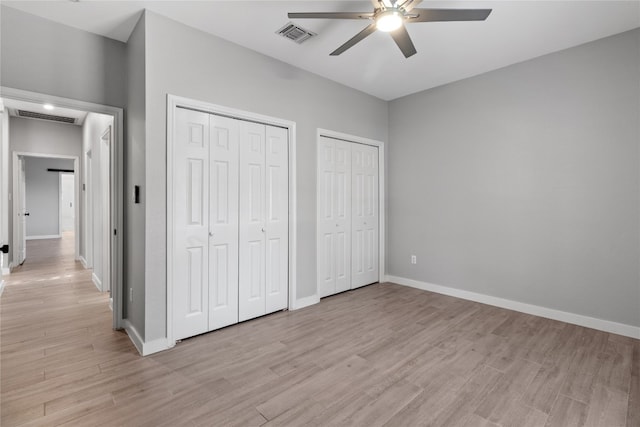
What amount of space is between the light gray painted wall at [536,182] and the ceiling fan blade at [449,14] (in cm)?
191

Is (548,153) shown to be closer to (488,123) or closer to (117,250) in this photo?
(488,123)

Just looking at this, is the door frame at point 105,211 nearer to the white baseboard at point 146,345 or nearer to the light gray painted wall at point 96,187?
the light gray painted wall at point 96,187

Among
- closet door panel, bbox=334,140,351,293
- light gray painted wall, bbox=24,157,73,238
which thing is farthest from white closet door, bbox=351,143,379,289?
light gray painted wall, bbox=24,157,73,238

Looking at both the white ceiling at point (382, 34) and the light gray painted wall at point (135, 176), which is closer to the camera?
the white ceiling at point (382, 34)

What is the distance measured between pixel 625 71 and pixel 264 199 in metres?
3.77

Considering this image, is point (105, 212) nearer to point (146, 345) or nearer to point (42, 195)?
point (146, 345)

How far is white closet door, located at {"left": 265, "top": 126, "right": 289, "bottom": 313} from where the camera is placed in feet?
11.2

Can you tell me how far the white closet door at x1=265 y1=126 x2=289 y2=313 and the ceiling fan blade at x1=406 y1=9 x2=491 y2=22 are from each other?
183 cm

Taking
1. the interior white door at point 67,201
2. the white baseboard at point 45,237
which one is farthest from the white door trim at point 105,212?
the interior white door at point 67,201

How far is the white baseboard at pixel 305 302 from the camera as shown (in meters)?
3.61

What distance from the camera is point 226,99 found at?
302 cm

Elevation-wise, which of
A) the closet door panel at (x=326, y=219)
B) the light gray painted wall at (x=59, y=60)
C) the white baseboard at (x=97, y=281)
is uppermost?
the light gray painted wall at (x=59, y=60)

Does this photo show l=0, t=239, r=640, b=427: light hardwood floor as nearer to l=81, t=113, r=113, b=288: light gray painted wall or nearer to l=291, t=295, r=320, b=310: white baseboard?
l=291, t=295, r=320, b=310: white baseboard

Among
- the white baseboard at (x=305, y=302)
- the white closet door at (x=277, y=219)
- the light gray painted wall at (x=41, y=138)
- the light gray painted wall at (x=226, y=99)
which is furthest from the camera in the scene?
the light gray painted wall at (x=41, y=138)
